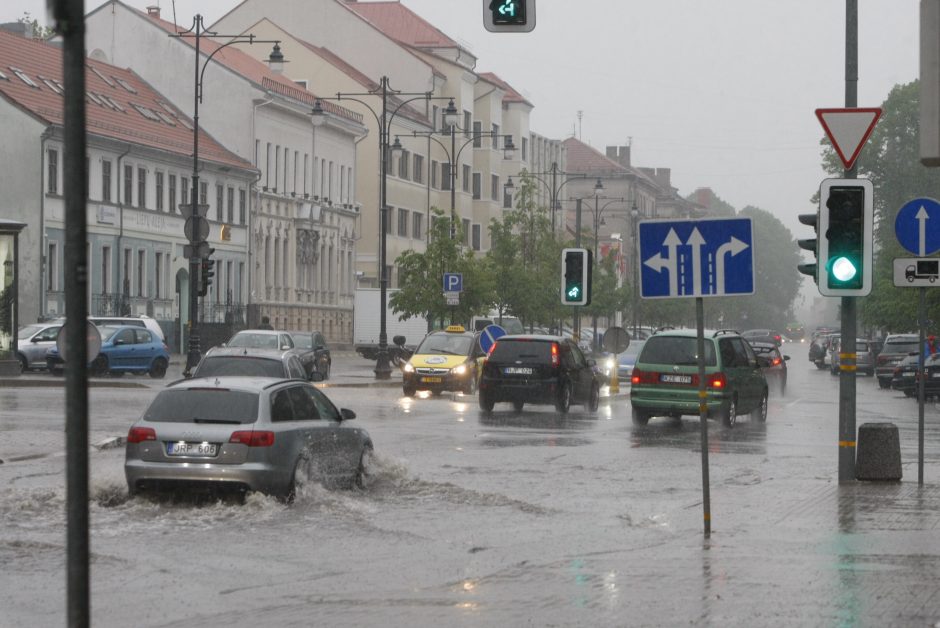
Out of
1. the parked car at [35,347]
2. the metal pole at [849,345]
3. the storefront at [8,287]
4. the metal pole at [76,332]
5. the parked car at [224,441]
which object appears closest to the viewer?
the metal pole at [76,332]

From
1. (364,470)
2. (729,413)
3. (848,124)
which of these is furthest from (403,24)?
(848,124)

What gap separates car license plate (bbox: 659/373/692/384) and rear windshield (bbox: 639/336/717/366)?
0.23m

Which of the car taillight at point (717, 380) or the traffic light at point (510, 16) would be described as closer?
the traffic light at point (510, 16)

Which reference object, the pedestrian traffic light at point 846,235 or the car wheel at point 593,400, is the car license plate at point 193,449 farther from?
the car wheel at point 593,400

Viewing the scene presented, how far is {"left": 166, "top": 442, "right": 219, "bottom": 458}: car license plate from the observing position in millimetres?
16094

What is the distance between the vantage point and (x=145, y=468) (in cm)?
1611

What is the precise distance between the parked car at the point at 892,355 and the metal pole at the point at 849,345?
39.9m

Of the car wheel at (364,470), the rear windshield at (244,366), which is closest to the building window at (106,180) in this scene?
the rear windshield at (244,366)

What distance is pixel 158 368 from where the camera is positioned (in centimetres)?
4844

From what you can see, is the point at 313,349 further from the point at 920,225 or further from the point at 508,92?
the point at 508,92

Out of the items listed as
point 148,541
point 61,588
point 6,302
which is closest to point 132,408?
point 6,302

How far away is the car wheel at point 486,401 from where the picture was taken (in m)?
34.7

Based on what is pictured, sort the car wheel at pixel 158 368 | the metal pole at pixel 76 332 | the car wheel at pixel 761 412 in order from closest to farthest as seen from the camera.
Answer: the metal pole at pixel 76 332
the car wheel at pixel 761 412
the car wheel at pixel 158 368

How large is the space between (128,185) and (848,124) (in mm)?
51969
